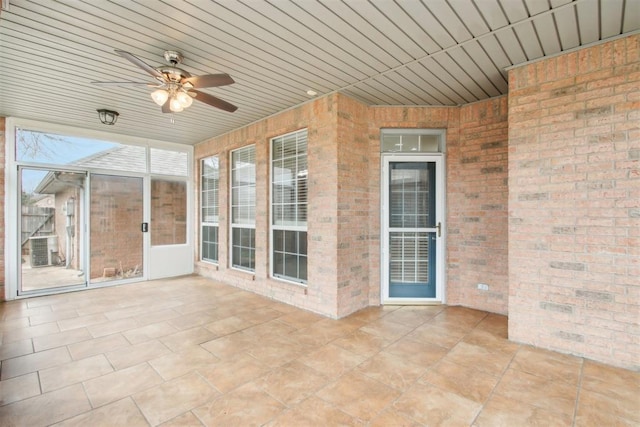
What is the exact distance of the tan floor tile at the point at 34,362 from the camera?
2.60 meters

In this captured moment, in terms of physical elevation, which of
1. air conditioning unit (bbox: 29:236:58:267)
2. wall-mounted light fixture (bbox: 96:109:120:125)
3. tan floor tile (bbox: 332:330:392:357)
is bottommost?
tan floor tile (bbox: 332:330:392:357)

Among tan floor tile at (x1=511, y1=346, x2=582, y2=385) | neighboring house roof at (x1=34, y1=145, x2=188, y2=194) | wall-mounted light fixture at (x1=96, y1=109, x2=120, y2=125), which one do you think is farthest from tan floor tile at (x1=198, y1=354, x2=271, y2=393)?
neighboring house roof at (x1=34, y1=145, x2=188, y2=194)

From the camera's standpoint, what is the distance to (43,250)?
521cm

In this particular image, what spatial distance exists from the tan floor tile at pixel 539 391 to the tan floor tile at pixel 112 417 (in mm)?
2551

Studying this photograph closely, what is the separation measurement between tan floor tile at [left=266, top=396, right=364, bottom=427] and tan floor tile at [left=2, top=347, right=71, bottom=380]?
87.9 inches

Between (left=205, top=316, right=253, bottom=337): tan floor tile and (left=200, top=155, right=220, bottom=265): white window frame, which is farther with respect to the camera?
(left=200, top=155, right=220, bottom=265): white window frame

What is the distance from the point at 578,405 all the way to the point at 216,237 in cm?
571

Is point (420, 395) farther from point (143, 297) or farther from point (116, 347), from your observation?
point (143, 297)

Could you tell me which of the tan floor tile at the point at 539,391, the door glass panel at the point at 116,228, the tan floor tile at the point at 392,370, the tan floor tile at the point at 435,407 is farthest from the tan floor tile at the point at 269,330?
the door glass panel at the point at 116,228

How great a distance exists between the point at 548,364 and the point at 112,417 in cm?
345

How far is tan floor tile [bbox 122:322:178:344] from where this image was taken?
3.27 metres

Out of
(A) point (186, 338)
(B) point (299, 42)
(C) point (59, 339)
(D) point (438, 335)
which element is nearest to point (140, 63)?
(B) point (299, 42)

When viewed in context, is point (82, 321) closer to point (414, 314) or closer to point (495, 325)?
point (414, 314)

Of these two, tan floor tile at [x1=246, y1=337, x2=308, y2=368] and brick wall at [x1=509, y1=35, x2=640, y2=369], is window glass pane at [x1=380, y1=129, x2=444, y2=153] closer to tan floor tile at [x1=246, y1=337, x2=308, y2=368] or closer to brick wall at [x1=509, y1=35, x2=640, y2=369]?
brick wall at [x1=509, y1=35, x2=640, y2=369]
